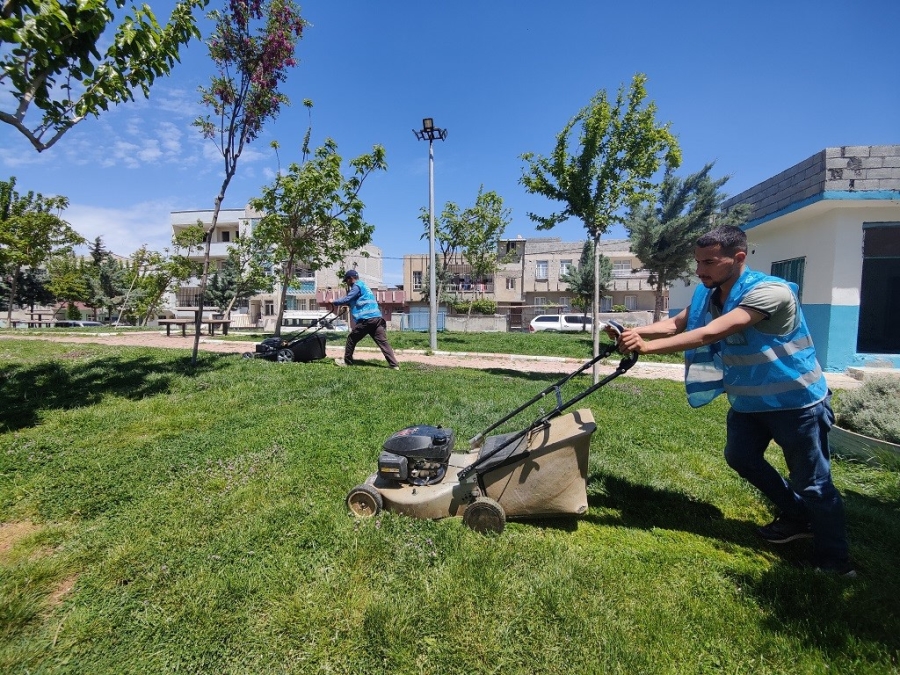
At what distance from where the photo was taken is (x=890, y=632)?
6.32ft

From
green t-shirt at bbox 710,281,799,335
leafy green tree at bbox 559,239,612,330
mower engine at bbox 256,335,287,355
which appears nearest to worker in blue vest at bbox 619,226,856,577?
green t-shirt at bbox 710,281,799,335

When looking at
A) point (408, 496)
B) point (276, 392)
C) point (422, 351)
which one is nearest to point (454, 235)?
point (422, 351)

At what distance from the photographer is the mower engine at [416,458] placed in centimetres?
275

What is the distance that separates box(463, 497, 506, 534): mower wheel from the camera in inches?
102

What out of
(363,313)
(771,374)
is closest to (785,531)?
(771,374)

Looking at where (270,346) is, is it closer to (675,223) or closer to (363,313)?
(363,313)

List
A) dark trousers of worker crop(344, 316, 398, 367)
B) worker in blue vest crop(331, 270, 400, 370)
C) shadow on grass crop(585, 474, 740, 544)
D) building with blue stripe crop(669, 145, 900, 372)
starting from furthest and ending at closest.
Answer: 1. building with blue stripe crop(669, 145, 900, 372)
2. dark trousers of worker crop(344, 316, 398, 367)
3. worker in blue vest crop(331, 270, 400, 370)
4. shadow on grass crop(585, 474, 740, 544)

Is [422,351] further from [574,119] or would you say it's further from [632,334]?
[632,334]

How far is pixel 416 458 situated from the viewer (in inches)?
110

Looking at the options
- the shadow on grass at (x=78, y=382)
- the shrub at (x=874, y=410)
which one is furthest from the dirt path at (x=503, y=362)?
the shrub at (x=874, y=410)

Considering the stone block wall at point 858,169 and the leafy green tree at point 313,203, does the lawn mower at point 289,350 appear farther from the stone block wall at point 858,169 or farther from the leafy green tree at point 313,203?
the stone block wall at point 858,169

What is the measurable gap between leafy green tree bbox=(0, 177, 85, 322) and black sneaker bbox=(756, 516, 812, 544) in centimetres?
2556

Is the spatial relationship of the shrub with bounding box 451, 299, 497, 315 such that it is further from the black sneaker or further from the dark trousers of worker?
the black sneaker

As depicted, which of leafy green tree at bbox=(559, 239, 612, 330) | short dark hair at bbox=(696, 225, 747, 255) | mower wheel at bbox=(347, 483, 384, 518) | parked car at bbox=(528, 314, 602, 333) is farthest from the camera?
leafy green tree at bbox=(559, 239, 612, 330)
